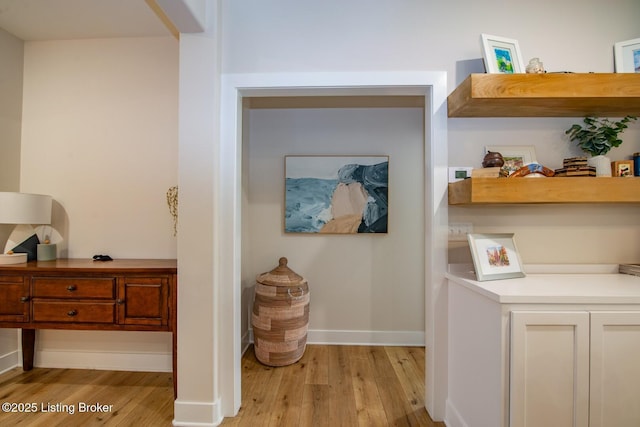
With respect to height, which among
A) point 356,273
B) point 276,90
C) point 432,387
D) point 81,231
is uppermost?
point 276,90

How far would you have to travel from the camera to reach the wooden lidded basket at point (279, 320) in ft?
8.43

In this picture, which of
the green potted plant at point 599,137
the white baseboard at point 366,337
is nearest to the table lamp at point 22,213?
the white baseboard at point 366,337

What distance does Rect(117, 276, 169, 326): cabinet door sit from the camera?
1.98 m

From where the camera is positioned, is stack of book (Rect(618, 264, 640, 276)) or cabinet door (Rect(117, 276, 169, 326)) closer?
stack of book (Rect(618, 264, 640, 276))

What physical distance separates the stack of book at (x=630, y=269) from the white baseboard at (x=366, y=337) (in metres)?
1.65

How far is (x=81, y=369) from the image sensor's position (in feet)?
8.16

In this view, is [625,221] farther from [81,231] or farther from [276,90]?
[81,231]

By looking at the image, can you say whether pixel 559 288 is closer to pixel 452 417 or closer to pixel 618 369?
pixel 618 369

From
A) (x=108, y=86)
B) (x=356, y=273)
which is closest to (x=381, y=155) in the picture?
(x=356, y=273)

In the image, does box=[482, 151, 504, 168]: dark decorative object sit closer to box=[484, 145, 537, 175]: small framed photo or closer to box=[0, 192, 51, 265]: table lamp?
box=[484, 145, 537, 175]: small framed photo

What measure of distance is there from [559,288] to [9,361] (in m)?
3.82

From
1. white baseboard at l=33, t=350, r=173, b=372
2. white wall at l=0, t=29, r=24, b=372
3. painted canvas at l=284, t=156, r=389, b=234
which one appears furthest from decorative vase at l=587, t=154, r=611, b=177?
white wall at l=0, t=29, r=24, b=372

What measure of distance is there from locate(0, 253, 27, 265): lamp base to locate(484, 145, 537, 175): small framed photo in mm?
3222

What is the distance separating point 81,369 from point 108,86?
2293 millimetres
